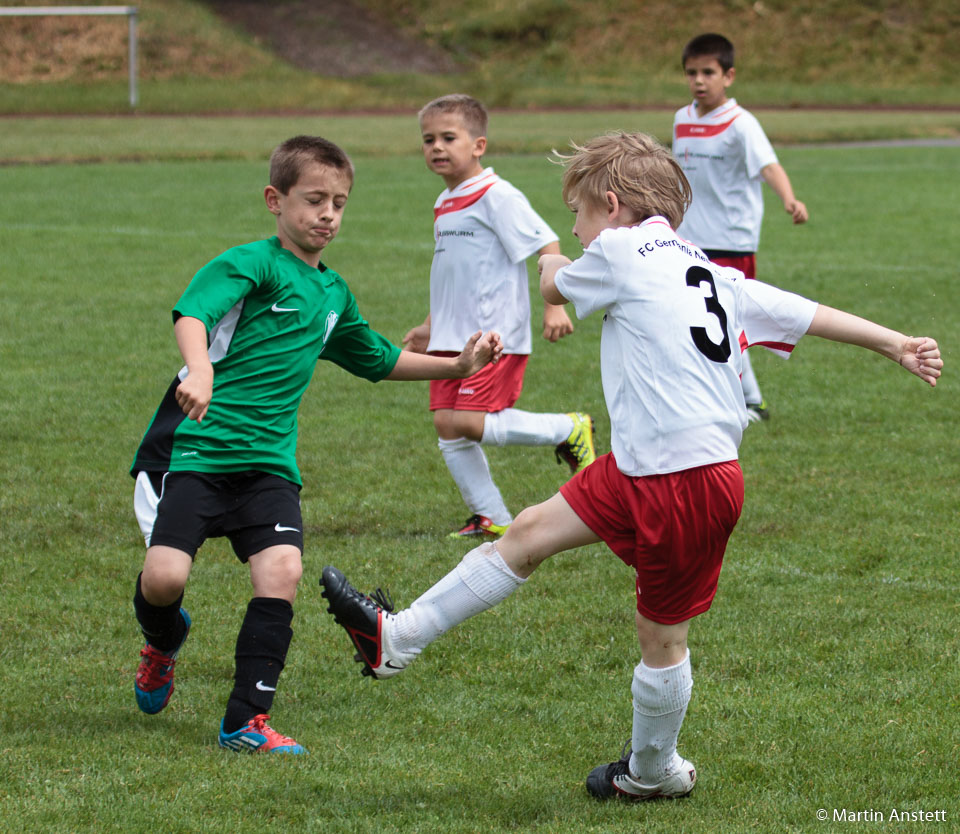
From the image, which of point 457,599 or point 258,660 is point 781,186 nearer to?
point 457,599

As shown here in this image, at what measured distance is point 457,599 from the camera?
360 cm

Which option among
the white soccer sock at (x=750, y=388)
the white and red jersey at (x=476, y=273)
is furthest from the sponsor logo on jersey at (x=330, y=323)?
the white soccer sock at (x=750, y=388)

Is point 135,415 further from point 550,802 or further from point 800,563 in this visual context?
point 550,802

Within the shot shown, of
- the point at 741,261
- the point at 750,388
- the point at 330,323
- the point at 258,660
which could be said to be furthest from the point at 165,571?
the point at 741,261

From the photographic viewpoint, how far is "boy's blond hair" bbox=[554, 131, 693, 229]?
134 inches

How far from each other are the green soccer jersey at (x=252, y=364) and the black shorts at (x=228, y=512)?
0.04 meters

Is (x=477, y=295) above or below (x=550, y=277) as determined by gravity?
below

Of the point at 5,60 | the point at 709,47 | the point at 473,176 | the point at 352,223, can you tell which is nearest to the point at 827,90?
the point at 5,60

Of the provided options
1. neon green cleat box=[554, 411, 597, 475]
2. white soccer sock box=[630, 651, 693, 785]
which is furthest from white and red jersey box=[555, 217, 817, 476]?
neon green cleat box=[554, 411, 597, 475]

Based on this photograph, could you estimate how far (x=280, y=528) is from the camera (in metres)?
3.78

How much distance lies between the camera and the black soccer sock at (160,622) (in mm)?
3830

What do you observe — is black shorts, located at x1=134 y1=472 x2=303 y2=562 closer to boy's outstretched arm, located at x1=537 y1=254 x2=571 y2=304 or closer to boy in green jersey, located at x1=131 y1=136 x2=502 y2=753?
boy in green jersey, located at x1=131 y1=136 x2=502 y2=753

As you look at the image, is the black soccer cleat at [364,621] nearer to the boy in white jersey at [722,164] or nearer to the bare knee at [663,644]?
the bare knee at [663,644]

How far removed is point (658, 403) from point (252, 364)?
4.12 feet
